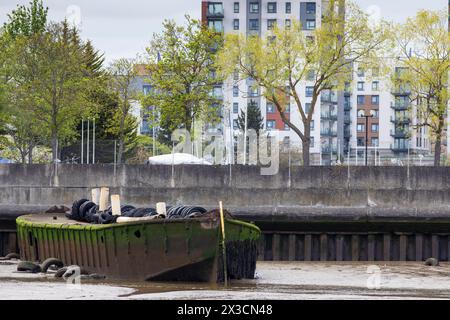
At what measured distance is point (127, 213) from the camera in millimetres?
45938

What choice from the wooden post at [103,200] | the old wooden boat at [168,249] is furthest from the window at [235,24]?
the old wooden boat at [168,249]

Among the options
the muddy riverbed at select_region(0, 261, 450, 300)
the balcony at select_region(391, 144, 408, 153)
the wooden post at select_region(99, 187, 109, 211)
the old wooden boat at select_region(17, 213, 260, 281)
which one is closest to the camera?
the muddy riverbed at select_region(0, 261, 450, 300)

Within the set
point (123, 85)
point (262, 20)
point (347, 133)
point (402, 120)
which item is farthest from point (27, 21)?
point (347, 133)

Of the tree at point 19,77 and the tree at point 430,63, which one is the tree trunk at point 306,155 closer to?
the tree at point 430,63

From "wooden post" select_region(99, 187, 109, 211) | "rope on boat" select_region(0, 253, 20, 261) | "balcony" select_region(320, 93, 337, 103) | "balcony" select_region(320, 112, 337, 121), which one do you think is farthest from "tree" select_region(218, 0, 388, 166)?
"balcony" select_region(320, 93, 337, 103)

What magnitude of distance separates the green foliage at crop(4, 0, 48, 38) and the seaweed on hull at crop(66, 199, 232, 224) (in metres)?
43.7

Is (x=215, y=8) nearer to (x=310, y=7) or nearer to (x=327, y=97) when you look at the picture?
(x=310, y=7)

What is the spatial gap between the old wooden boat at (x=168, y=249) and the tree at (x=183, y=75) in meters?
41.0

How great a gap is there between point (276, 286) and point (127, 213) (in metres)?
5.72

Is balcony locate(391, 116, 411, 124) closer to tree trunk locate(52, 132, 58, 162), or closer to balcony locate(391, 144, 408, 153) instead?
balcony locate(391, 144, 408, 153)

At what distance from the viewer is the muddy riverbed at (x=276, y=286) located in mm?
38250

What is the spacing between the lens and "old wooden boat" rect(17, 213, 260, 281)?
1641 inches

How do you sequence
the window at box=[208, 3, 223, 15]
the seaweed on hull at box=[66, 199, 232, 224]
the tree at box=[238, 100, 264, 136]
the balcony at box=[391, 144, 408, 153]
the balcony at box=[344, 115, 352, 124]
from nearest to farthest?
the seaweed on hull at box=[66, 199, 232, 224] < the tree at box=[238, 100, 264, 136] < the window at box=[208, 3, 223, 15] < the balcony at box=[391, 144, 408, 153] < the balcony at box=[344, 115, 352, 124]

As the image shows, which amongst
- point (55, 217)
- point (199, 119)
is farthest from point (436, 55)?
point (55, 217)
